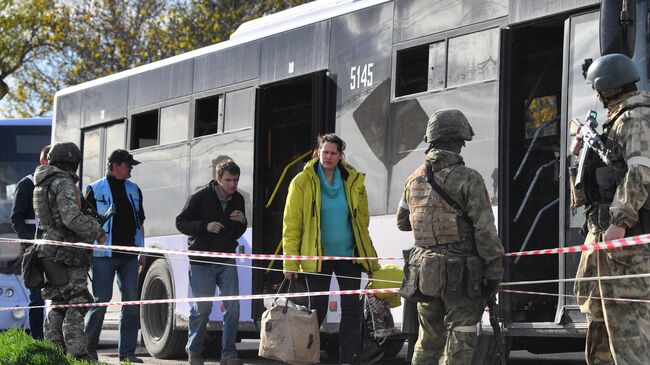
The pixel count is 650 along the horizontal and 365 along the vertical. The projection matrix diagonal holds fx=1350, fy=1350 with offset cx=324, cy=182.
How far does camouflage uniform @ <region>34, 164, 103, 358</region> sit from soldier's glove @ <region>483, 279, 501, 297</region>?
157 inches

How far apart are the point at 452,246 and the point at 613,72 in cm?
139

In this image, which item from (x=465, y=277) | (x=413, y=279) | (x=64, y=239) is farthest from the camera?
(x=64, y=239)

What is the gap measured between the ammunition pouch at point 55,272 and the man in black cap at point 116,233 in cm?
140

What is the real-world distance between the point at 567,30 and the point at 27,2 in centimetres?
3571

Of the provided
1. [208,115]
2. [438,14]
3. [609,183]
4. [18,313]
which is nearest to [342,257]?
[438,14]

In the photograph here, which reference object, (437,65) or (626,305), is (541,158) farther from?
(626,305)

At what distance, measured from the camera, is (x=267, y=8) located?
111 feet

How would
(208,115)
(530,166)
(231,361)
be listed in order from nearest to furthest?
(530,166), (231,361), (208,115)

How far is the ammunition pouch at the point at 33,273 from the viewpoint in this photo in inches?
424

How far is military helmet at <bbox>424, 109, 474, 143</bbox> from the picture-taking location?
26.0 ft

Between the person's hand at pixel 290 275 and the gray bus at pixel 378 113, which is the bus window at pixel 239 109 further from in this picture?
the person's hand at pixel 290 275

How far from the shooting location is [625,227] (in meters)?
7.05

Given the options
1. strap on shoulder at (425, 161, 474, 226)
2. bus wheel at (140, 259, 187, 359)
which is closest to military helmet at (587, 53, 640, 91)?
strap on shoulder at (425, 161, 474, 226)

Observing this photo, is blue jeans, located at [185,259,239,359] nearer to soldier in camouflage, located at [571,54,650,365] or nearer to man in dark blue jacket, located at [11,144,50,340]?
man in dark blue jacket, located at [11,144,50,340]
